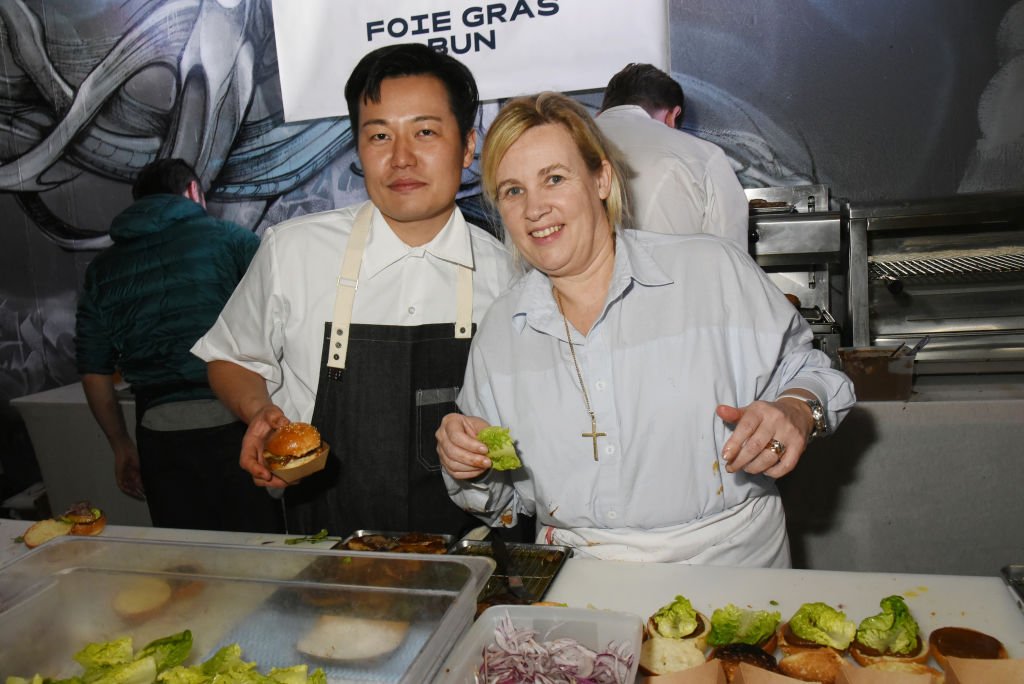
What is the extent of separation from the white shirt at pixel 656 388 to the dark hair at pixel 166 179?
2.39 metres

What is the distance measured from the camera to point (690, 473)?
1812 millimetres

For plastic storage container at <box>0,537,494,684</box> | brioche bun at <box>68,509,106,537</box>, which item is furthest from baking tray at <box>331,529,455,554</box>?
brioche bun at <box>68,509,106,537</box>

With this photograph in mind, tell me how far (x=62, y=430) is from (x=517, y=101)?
12.5 feet

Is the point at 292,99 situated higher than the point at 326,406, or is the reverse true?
the point at 292,99

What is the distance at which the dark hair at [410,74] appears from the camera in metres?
2.28

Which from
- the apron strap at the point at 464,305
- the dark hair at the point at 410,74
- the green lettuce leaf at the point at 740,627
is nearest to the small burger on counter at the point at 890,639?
the green lettuce leaf at the point at 740,627

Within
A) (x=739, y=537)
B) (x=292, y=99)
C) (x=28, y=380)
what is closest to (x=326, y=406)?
(x=739, y=537)

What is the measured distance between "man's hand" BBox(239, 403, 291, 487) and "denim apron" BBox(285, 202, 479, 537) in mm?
264

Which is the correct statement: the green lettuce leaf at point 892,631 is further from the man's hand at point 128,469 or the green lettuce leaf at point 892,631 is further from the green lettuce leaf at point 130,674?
the man's hand at point 128,469

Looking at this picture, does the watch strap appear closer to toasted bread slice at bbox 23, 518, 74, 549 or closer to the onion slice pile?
the onion slice pile

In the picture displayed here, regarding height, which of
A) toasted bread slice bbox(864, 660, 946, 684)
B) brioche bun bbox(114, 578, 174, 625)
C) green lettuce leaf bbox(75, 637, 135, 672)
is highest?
brioche bun bbox(114, 578, 174, 625)

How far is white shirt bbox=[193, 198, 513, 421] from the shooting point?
7.93 ft

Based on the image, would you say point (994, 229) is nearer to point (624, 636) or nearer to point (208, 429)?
point (624, 636)

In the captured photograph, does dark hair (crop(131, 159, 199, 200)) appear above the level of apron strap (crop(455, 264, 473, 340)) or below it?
above
